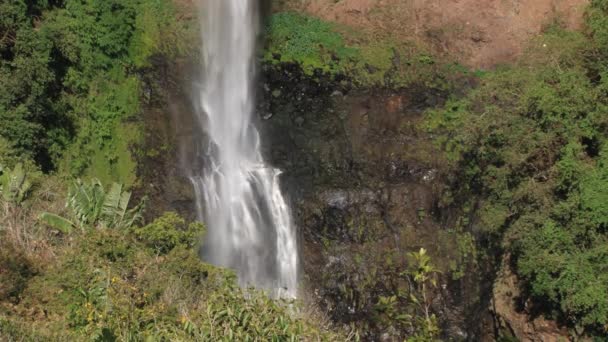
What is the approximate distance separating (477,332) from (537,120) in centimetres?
564

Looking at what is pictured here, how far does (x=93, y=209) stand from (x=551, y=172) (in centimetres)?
1095

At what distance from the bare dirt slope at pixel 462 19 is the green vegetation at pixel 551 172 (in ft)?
10.6

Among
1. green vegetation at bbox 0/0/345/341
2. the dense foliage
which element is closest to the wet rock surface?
green vegetation at bbox 0/0/345/341

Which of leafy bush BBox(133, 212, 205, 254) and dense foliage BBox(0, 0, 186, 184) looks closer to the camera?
leafy bush BBox(133, 212, 205, 254)

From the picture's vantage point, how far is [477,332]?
21.4 meters

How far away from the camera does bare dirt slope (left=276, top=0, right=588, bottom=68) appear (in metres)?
27.6

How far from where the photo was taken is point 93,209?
18500 mm

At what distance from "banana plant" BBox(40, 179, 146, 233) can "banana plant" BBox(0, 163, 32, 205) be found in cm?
105

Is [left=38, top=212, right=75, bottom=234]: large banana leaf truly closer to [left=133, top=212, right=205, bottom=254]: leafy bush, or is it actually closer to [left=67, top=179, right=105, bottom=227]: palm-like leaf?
[left=67, top=179, right=105, bottom=227]: palm-like leaf

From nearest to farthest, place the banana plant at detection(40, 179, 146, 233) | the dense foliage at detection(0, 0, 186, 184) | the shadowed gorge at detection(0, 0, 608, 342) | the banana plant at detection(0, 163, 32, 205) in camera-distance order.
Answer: the banana plant at detection(40, 179, 146, 233) → the banana plant at detection(0, 163, 32, 205) → the shadowed gorge at detection(0, 0, 608, 342) → the dense foliage at detection(0, 0, 186, 184)

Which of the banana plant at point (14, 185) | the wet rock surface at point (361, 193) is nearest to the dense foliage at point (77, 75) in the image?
the banana plant at point (14, 185)

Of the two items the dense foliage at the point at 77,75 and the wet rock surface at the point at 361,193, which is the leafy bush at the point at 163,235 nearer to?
the wet rock surface at the point at 361,193

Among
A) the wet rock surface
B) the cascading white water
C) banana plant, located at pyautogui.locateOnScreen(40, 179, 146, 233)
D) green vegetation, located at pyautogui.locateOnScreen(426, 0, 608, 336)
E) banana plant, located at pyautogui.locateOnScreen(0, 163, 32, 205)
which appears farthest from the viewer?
the cascading white water

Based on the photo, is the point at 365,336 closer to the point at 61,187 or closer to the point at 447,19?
the point at 61,187
